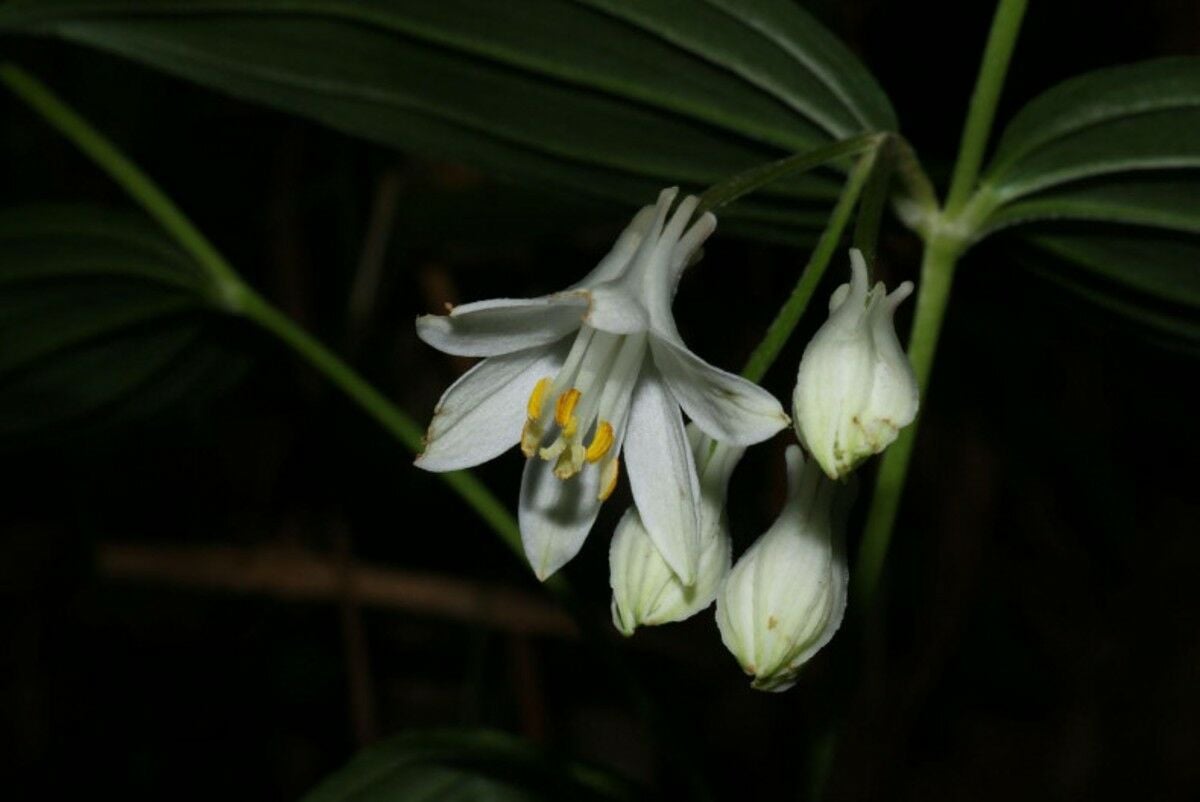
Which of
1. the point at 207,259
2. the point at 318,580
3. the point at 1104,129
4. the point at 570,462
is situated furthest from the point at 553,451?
the point at 318,580

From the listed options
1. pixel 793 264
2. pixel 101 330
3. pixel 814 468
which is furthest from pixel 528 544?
pixel 793 264

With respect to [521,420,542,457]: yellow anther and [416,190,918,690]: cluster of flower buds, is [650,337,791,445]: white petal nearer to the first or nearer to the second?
[416,190,918,690]: cluster of flower buds

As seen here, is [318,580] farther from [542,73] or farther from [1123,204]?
[1123,204]

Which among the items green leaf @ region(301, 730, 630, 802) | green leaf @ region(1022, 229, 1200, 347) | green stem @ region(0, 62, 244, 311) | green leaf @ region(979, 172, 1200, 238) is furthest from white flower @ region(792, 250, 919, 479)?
green stem @ region(0, 62, 244, 311)

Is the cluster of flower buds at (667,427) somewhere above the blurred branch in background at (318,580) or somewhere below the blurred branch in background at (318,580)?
below

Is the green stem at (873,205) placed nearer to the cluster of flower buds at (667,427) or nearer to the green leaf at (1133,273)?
the cluster of flower buds at (667,427)

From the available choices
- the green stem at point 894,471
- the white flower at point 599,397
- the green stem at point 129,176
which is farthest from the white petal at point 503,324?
the green stem at point 129,176
